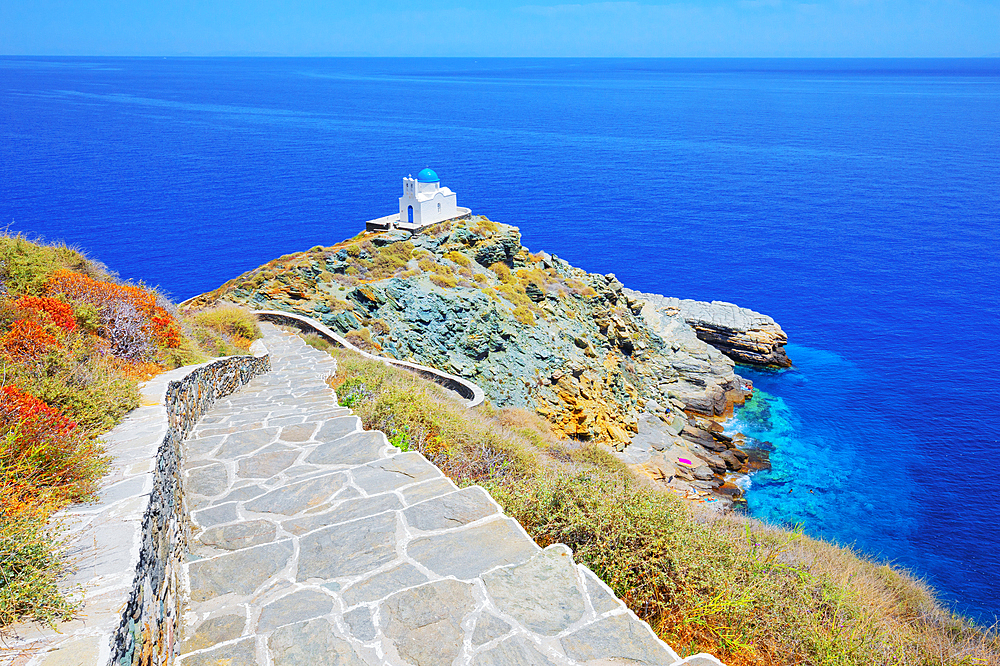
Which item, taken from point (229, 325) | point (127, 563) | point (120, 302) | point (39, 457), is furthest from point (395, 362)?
point (127, 563)

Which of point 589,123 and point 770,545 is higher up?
point 589,123

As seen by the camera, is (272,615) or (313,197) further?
(313,197)

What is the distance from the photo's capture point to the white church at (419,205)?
38594mm

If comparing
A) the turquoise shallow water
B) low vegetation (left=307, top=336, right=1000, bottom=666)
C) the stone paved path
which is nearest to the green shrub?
the stone paved path

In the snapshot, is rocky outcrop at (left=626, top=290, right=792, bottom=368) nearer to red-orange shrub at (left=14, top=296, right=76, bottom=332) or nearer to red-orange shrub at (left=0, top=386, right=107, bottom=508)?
red-orange shrub at (left=14, top=296, right=76, bottom=332)

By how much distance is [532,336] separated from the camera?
91.1 feet

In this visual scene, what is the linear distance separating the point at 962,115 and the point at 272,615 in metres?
177

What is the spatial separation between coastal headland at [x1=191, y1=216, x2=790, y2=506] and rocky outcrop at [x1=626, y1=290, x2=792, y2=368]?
19.3 inches

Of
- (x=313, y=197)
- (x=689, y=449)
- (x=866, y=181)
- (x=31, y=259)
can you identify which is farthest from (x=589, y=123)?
(x=31, y=259)

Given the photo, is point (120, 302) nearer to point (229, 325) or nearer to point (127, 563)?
point (127, 563)

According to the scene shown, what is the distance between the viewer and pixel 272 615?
4.04m

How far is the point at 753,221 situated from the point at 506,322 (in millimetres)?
52472

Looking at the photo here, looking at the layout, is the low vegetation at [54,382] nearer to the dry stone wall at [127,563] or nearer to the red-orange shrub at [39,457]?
the red-orange shrub at [39,457]

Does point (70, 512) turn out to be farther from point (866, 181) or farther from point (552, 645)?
point (866, 181)
